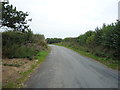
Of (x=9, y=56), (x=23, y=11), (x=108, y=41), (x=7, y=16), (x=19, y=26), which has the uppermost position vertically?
(x=23, y=11)

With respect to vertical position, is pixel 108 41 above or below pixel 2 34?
below

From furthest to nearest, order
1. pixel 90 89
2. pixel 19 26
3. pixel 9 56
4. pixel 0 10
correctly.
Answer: pixel 19 26 → pixel 9 56 → pixel 0 10 → pixel 90 89

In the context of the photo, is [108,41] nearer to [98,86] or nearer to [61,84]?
[98,86]

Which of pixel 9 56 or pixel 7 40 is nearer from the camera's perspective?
pixel 9 56

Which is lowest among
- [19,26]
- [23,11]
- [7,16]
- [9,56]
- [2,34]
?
[9,56]

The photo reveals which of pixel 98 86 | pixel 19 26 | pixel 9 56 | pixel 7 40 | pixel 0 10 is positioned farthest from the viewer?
pixel 19 26

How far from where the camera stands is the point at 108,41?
428 inches

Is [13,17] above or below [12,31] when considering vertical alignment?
above

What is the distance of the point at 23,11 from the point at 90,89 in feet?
34.1

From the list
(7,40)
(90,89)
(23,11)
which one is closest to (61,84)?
(90,89)

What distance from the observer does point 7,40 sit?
941 cm

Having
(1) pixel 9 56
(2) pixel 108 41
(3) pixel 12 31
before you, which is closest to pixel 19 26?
(3) pixel 12 31

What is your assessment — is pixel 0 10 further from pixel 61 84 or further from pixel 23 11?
pixel 61 84

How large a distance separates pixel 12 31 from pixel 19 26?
3.27 feet
